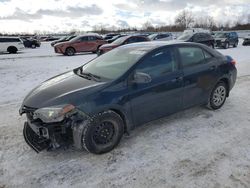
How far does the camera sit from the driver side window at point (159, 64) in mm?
3719

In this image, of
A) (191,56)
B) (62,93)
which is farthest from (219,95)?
(62,93)

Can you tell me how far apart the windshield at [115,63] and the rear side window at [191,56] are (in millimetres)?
743

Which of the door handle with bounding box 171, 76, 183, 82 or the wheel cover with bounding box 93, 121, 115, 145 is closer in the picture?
the wheel cover with bounding box 93, 121, 115, 145

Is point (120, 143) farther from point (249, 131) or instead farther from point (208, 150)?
point (249, 131)

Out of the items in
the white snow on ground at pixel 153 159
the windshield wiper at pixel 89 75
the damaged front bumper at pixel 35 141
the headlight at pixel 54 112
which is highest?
the windshield wiper at pixel 89 75

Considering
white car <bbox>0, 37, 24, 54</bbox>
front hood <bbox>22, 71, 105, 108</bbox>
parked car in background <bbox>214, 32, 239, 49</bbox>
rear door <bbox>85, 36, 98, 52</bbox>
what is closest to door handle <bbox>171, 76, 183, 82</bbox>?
front hood <bbox>22, 71, 105, 108</bbox>

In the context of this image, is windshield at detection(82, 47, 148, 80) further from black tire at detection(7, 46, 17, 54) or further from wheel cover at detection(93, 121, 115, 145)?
black tire at detection(7, 46, 17, 54)

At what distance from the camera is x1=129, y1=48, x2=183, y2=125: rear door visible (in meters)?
3.60

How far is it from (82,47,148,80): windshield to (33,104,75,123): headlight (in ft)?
2.79

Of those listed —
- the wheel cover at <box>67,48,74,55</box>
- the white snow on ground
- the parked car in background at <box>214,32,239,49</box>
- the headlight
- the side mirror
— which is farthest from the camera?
the parked car in background at <box>214,32,239,49</box>

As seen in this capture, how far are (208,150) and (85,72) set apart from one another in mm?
2386

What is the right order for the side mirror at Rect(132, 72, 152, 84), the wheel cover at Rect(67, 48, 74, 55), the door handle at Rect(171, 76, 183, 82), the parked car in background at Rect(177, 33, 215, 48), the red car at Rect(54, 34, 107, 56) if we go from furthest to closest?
the wheel cover at Rect(67, 48, 74, 55) < the red car at Rect(54, 34, 107, 56) < the parked car in background at Rect(177, 33, 215, 48) < the door handle at Rect(171, 76, 183, 82) < the side mirror at Rect(132, 72, 152, 84)

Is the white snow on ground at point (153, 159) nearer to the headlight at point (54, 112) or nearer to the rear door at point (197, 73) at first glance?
the rear door at point (197, 73)

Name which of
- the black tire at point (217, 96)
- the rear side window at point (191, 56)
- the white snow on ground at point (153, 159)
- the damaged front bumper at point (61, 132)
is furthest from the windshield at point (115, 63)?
the black tire at point (217, 96)
